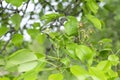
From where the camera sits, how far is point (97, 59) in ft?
5.11

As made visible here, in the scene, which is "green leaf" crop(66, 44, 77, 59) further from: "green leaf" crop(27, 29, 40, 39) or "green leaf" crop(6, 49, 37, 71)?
"green leaf" crop(27, 29, 40, 39)

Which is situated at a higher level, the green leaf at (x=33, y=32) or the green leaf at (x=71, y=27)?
the green leaf at (x=71, y=27)

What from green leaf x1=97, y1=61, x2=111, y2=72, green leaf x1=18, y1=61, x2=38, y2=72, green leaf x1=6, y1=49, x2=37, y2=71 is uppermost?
green leaf x1=6, y1=49, x2=37, y2=71

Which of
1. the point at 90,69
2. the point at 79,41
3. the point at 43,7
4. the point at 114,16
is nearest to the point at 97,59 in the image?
the point at 79,41

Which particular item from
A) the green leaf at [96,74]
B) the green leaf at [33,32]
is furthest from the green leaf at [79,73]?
the green leaf at [33,32]

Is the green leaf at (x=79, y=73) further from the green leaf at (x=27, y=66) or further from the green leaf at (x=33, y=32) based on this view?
the green leaf at (x=33, y=32)

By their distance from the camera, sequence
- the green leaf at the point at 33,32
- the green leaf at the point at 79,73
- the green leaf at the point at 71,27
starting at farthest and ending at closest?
the green leaf at the point at 33,32 < the green leaf at the point at 71,27 < the green leaf at the point at 79,73

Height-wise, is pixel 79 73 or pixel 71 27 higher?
pixel 71 27

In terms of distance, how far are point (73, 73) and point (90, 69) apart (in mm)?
57

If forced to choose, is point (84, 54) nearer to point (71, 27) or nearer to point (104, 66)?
point (104, 66)

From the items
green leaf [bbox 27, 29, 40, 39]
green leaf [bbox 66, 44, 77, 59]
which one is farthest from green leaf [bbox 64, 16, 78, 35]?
green leaf [bbox 27, 29, 40, 39]

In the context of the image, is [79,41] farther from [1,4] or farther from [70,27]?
[1,4]

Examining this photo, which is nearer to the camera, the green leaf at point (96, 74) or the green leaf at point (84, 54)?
the green leaf at point (96, 74)

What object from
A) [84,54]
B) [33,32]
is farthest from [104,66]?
[33,32]
